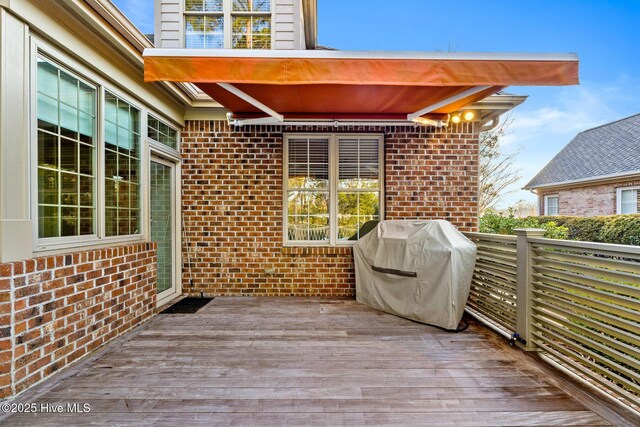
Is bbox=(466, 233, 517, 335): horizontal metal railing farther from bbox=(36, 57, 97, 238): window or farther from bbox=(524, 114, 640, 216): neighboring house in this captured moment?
bbox=(524, 114, 640, 216): neighboring house

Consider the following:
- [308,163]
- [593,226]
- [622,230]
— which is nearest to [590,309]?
[308,163]

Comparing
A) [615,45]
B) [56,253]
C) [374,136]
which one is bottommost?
[56,253]

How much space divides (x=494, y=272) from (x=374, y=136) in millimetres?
2487

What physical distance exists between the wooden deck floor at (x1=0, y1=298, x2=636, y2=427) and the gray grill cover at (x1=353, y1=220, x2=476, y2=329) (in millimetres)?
262

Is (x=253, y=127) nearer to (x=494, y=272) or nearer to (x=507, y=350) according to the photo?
(x=494, y=272)

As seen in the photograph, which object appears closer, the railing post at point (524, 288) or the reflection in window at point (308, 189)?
the railing post at point (524, 288)

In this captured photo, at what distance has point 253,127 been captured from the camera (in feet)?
15.0

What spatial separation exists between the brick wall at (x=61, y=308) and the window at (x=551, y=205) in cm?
1540

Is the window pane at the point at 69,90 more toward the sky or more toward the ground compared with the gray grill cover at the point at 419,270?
more toward the sky

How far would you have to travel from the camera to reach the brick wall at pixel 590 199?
10477mm

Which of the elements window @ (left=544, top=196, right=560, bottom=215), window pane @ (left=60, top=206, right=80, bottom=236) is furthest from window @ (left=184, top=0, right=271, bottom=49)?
window @ (left=544, top=196, right=560, bottom=215)

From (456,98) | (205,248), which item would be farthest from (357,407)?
(205,248)

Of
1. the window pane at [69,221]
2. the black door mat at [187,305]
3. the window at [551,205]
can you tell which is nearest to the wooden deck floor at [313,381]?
the black door mat at [187,305]

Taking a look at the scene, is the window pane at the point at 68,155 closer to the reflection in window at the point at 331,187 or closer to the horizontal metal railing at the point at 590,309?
the reflection in window at the point at 331,187
